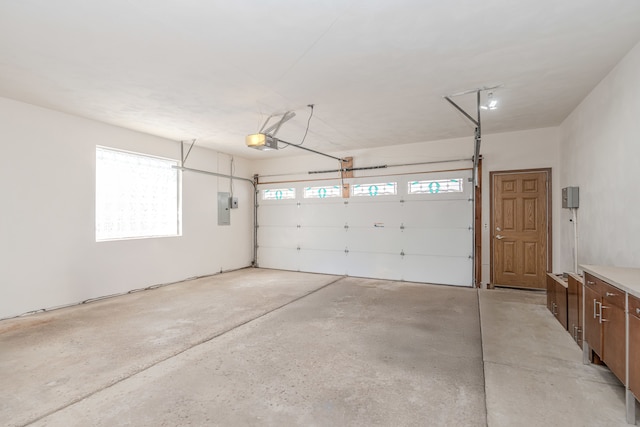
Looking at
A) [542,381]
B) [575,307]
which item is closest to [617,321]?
[542,381]

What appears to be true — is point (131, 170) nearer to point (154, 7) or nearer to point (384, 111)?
point (154, 7)

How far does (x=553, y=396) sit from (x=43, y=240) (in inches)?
232

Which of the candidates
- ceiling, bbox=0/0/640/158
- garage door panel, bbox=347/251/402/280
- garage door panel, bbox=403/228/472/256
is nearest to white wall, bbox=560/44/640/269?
ceiling, bbox=0/0/640/158

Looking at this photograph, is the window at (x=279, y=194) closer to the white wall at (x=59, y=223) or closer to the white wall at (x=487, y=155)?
the white wall at (x=487, y=155)

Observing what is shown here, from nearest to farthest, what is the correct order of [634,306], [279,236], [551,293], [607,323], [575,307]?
[634,306], [607,323], [575,307], [551,293], [279,236]

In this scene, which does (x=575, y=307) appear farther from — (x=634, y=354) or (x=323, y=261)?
(x=323, y=261)

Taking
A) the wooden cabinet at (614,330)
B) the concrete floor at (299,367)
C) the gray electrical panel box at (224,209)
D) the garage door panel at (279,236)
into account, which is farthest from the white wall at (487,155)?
the wooden cabinet at (614,330)

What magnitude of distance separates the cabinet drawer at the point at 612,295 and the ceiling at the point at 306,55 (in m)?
1.99

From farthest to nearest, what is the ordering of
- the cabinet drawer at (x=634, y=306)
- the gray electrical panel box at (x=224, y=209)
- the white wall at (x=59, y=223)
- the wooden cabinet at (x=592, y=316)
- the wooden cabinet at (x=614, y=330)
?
the gray electrical panel box at (x=224, y=209) → the white wall at (x=59, y=223) → the wooden cabinet at (x=592, y=316) → the wooden cabinet at (x=614, y=330) → the cabinet drawer at (x=634, y=306)

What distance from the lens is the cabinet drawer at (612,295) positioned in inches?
80.8

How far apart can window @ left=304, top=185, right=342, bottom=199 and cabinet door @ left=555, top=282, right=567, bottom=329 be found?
431 cm

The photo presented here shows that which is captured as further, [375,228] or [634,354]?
[375,228]

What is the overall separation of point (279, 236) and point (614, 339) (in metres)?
6.51

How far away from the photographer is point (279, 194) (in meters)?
7.95
